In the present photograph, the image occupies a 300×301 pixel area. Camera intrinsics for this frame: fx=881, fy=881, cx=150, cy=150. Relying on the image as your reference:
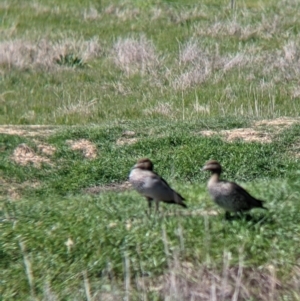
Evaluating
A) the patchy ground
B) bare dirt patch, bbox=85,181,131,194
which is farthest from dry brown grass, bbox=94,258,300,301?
the patchy ground

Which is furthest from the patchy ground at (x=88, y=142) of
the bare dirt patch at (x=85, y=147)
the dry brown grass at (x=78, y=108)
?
the dry brown grass at (x=78, y=108)

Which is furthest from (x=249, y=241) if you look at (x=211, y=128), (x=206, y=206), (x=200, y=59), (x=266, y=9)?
(x=266, y=9)

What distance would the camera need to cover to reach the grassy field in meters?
6.58

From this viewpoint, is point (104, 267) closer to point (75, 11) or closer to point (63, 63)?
point (63, 63)

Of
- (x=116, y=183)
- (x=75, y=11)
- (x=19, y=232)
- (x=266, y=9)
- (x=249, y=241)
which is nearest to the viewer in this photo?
(x=249, y=241)

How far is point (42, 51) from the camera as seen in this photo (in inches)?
749

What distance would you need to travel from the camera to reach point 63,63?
724 inches

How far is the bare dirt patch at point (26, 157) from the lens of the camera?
1119 centimetres

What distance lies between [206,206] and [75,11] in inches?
715

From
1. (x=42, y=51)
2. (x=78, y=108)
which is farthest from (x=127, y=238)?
(x=42, y=51)

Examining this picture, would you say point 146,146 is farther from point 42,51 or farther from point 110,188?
point 42,51

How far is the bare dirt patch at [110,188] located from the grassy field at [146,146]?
3 cm

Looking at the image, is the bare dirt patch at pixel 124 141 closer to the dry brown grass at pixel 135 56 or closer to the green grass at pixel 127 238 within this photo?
the green grass at pixel 127 238

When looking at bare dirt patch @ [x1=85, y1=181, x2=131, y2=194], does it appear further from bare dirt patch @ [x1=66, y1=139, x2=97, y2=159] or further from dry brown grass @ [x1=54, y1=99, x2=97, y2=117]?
dry brown grass @ [x1=54, y1=99, x2=97, y2=117]
